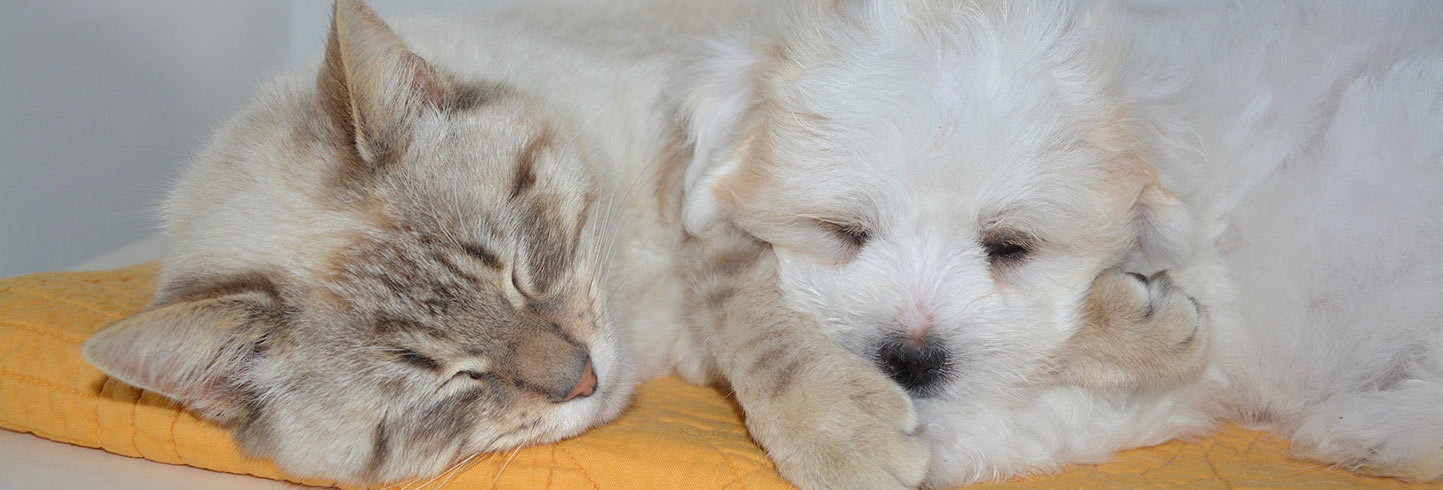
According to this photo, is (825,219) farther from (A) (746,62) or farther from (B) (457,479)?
(B) (457,479)

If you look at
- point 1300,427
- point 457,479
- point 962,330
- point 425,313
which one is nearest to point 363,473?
point 457,479

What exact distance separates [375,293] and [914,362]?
0.83 meters

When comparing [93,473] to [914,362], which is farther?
[93,473]

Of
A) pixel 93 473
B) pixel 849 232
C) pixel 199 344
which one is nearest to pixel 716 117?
pixel 849 232

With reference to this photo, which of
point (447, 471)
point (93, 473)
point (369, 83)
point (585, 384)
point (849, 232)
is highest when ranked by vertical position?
point (369, 83)

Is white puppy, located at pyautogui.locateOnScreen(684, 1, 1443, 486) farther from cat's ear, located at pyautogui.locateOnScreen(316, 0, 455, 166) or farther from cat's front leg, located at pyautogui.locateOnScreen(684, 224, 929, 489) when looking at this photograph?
cat's ear, located at pyautogui.locateOnScreen(316, 0, 455, 166)

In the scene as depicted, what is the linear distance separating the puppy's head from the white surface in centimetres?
99

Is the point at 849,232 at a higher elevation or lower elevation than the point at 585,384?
higher

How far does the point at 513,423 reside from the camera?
160 cm

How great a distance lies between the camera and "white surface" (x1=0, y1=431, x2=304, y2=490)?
1.71 metres

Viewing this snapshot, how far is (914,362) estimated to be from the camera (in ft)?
5.26

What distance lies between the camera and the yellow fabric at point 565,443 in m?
1.58

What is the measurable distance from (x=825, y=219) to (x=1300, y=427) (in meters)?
0.90

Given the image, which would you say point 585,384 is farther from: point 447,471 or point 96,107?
point 96,107
